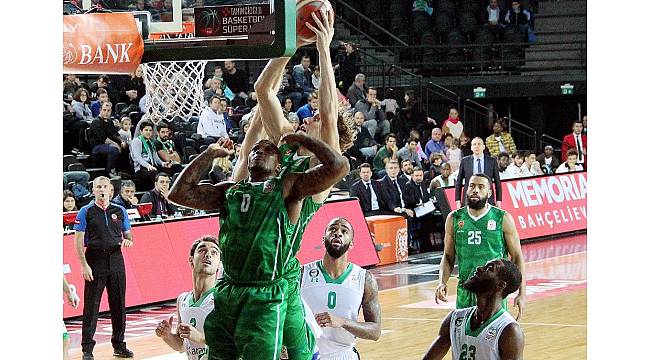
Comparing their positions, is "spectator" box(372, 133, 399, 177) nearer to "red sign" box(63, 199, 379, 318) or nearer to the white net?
"red sign" box(63, 199, 379, 318)

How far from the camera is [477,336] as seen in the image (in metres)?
5.97

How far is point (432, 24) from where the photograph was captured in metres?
25.4

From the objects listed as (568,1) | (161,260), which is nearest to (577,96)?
(568,1)

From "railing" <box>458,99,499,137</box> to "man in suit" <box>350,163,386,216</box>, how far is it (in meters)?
8.06

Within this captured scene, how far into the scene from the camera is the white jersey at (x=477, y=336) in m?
5.93

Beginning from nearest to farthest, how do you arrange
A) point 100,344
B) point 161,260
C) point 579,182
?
point 100,344 < point 161,260 < point 579,182

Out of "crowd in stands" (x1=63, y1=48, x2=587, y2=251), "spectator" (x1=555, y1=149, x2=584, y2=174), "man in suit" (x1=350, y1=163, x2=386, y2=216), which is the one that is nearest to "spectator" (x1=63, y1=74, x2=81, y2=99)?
"crowd in stands" (x1=63, y1=48, x2=587, y2=251)

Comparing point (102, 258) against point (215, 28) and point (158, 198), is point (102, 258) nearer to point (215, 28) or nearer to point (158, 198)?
point (158, 198)

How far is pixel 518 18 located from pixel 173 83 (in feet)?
54.0

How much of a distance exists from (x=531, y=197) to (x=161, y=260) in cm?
776

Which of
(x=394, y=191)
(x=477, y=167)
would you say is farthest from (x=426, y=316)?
(x=394, y=191)

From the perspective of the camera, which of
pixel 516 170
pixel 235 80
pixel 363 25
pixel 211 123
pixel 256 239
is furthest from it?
pixel 363 25

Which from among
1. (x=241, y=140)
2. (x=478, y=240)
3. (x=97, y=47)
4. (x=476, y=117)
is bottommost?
(x=478, y=240)
